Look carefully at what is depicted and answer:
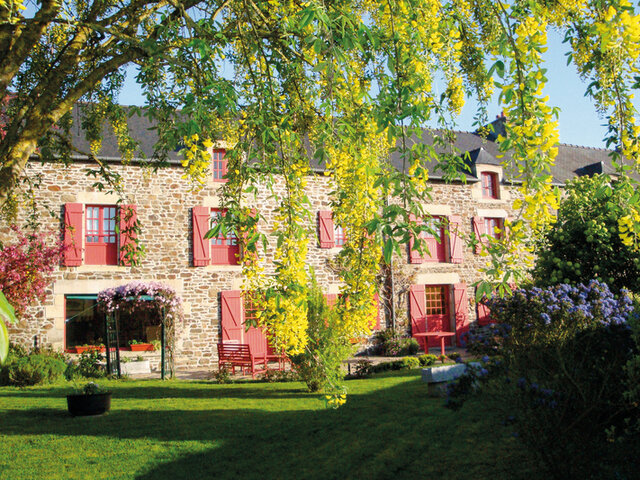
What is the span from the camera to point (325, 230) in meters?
14.4

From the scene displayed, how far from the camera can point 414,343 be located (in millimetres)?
14477

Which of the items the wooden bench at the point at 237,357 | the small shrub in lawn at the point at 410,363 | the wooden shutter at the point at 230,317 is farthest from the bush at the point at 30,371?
the small shrub in lawn at the point at 410,363

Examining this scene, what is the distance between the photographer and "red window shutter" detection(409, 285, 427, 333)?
1509 cm

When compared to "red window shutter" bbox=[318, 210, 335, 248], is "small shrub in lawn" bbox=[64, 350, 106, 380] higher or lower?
lower

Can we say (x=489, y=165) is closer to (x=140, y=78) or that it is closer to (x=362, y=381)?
(x=362, y=381)

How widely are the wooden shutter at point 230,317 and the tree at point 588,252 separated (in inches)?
303

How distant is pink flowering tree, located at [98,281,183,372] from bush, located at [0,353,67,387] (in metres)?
1.51

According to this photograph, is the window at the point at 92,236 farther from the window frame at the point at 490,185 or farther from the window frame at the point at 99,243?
the window frame at the point at 490,185

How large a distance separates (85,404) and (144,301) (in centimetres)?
493

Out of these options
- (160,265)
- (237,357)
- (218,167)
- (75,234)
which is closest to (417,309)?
(237,357)

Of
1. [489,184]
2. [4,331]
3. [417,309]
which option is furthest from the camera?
[489,184]

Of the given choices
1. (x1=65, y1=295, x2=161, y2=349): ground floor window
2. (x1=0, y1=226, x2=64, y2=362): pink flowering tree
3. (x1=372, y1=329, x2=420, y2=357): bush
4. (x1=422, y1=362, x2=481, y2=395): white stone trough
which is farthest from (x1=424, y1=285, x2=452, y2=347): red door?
(x1=0, y1=226, x2=64, y2=362): pink flowering tree

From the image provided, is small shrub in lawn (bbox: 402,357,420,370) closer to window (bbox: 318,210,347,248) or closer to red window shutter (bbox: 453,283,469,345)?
window (bbox: 318,210,347,248)

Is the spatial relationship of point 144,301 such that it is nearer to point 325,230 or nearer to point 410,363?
point 325,230
